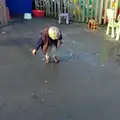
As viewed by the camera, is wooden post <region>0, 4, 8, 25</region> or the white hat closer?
the white hat

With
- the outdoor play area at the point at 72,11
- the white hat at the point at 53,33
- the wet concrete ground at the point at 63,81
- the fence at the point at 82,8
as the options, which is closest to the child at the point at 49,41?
the white hat at the point at 53,33

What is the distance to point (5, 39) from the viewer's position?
19.4 feet

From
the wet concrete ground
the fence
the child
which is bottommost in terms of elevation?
the wet concrete ground

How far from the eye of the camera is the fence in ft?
22.8

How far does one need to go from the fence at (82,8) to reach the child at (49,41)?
2997 mm

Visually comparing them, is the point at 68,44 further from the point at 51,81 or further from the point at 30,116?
the point at 30,116

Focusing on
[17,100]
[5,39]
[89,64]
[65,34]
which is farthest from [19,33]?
[17,100]

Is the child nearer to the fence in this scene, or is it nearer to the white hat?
the white hat

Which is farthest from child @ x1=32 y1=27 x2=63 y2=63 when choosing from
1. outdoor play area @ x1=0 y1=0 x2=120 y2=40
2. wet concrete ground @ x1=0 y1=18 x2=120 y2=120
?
outdoor play area @ x1=0 y1=0 x2=120 y2=40

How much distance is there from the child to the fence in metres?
3.00

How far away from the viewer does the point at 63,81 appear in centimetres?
389

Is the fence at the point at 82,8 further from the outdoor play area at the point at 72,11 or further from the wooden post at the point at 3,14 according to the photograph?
the wooden post at the point at 3,14

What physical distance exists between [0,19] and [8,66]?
3.02m

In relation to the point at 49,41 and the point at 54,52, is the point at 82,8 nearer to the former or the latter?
the point at 54,52
